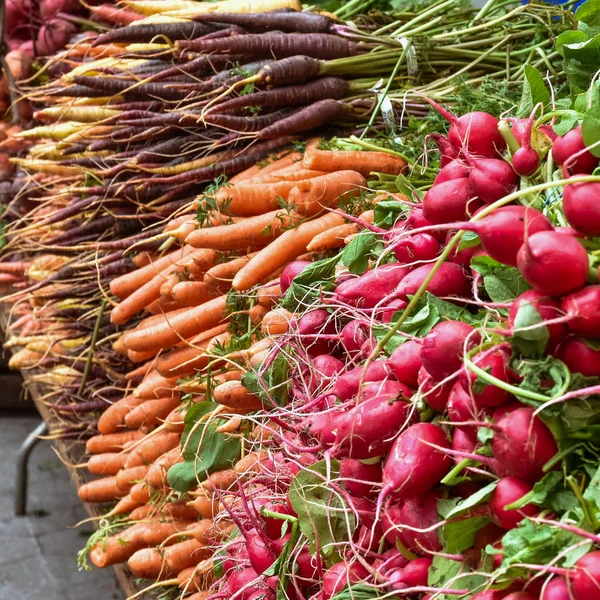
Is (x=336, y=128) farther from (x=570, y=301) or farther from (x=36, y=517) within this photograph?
(x=36, y=517)

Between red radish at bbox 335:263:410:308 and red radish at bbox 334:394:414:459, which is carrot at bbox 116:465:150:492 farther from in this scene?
red radish at bbox 334:394:414:459

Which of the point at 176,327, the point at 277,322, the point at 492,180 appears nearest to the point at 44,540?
the point at 176,327

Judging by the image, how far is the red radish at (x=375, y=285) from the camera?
1277 mm

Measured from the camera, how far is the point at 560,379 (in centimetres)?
81

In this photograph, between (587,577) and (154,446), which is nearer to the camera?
(587,577)

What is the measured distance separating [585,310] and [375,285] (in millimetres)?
527

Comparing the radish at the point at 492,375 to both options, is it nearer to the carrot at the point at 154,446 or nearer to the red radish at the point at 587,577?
the red radish at the point at 587,577

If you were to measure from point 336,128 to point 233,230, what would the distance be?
641 millimetres

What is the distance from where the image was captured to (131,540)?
217cm

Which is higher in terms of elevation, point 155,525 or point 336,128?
point 336,128

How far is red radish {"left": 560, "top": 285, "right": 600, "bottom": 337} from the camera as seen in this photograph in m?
0.80

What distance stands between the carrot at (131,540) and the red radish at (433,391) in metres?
1.28

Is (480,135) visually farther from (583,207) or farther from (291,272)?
(291,272)

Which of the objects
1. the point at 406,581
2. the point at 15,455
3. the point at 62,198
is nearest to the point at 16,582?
the point at 15,455
